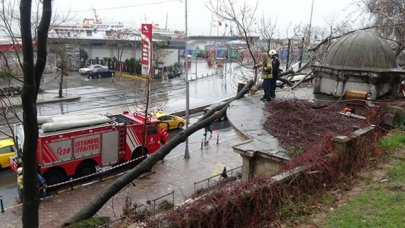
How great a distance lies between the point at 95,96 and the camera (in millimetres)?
40312

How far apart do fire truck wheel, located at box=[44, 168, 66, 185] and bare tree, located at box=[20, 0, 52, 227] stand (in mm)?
12674

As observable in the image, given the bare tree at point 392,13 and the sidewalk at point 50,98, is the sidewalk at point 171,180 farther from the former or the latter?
the sidewalk at point 50,98

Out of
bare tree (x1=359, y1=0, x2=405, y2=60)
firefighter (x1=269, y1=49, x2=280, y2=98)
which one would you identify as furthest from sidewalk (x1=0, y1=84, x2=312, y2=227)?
bare tree (x1=359, y1=0, x2=405, y2=60)

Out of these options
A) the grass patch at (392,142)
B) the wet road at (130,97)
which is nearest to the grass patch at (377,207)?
the grass patch at (392,142)

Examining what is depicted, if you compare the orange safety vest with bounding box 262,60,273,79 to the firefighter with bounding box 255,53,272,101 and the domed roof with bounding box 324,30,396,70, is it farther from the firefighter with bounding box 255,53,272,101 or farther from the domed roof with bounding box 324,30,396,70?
the domed roof with bounding box 324,30,396,70

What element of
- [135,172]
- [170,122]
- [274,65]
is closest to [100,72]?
[170,122]

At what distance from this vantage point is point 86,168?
1784cm

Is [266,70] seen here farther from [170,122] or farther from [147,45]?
[170,122]

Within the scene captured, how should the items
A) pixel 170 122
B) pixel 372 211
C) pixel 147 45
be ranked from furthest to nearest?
pixel 170 122
pixel 147 45
pixel 372 211

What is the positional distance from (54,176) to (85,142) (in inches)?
79.8

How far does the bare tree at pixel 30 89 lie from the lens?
3.85 m

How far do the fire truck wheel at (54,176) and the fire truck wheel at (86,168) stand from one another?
77cm

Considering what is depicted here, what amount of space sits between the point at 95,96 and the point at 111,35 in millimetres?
25790

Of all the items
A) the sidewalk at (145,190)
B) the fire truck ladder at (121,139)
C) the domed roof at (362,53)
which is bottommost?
the sidewalk at (145,190)
